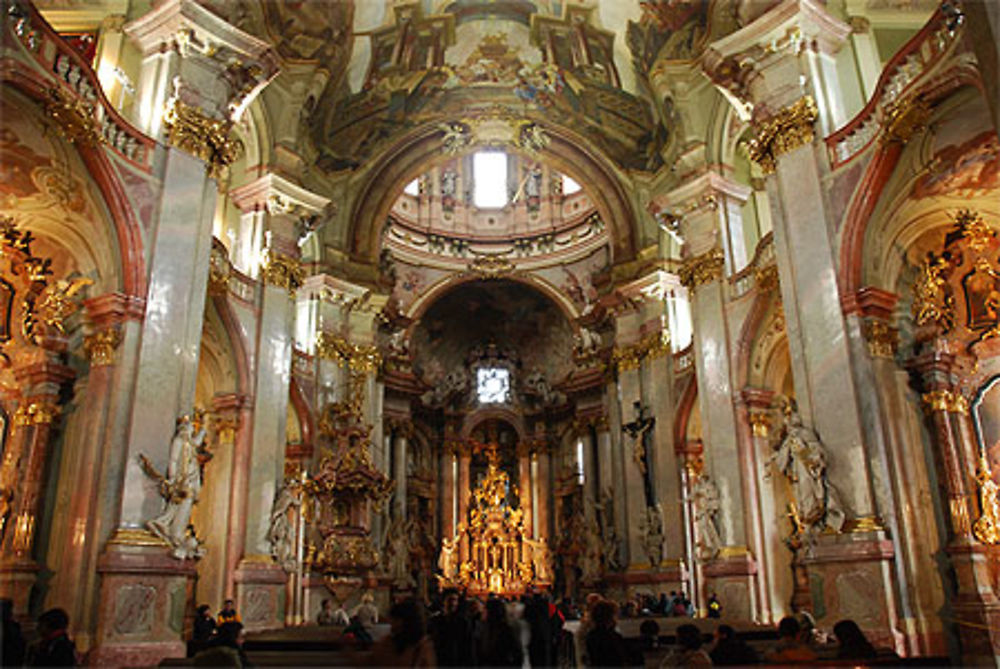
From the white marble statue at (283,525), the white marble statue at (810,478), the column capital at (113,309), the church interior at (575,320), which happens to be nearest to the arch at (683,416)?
the church interior at (575,320)

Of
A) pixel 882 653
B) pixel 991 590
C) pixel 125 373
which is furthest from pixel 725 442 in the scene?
pixel 125 373

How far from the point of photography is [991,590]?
10148 millimetres

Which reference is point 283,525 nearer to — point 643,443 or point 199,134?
point 199,134

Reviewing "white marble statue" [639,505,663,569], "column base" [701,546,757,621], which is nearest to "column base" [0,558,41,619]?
"column base" [701,546,757,621]

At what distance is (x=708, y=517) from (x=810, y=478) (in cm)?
469

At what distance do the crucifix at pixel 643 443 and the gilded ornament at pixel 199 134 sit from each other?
37.5 ft

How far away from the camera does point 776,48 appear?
40.8 feet

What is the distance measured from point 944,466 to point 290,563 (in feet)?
36.6

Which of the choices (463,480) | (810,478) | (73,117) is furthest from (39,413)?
(463,480)

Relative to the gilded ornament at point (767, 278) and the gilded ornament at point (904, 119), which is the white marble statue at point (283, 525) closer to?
the gilded ornament at point (767, 278)

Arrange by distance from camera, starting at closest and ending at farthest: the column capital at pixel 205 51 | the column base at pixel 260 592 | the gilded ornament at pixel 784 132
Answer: the gilded ornament at pixel 784 132
the column capital at pixel 205 51
the column base at pixel 260 592

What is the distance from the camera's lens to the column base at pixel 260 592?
13.7 meters

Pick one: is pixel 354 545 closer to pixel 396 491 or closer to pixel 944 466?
pixel 396 491

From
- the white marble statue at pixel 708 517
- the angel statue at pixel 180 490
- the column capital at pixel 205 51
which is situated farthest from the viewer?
the white marble statue at pixel 708 517
